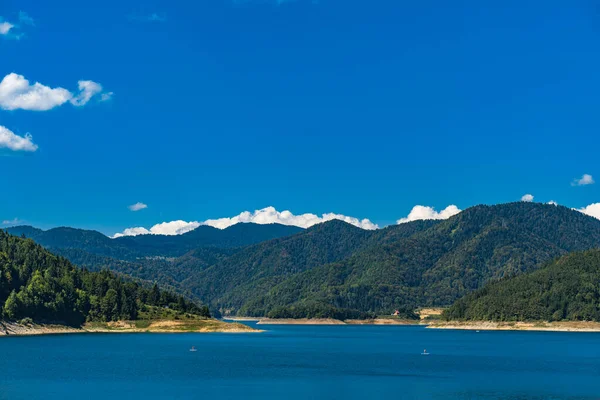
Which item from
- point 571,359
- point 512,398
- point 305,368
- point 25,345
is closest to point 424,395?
point 512,398

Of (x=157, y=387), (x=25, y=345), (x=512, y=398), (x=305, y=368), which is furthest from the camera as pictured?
(x=25, y=345)

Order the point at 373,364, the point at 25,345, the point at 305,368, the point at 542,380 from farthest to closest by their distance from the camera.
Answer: the point at 25,345 → the point at 373,364 → the point at 305,368 → the point at 542,380

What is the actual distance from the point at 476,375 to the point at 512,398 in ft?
106

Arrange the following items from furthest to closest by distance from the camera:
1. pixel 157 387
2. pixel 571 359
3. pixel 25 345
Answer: pixel 25 345, pixel 571 359, pixel 157 387

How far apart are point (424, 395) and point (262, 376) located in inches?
1265

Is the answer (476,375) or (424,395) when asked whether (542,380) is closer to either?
(476,375)

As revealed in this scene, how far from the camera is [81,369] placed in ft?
416

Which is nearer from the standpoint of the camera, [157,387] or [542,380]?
[157,387]

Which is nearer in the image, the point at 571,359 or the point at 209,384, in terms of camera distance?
the point at 209,384

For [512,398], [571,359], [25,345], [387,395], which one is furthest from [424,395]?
[25,345]

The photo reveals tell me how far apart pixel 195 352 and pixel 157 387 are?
237ft

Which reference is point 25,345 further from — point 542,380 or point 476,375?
point 542,380

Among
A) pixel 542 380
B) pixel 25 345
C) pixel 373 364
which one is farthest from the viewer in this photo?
pixel 25 345

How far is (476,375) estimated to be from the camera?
128500 mm
